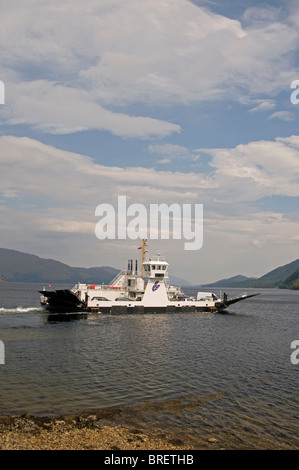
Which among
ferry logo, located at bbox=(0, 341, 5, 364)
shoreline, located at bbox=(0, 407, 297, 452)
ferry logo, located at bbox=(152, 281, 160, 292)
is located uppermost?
ferry logo, located at bbox=(152, 281, 160, 292)

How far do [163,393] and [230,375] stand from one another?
772 cm

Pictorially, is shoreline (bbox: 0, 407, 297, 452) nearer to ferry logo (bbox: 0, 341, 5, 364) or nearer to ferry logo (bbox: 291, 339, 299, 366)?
ferry logo (bbox: 0, 341, 5, 364)

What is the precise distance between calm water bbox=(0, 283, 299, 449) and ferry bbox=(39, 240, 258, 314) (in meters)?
11.8

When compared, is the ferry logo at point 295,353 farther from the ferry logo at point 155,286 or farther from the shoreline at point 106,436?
the ferry logo at point 155,286

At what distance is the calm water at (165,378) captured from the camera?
59.3 ft

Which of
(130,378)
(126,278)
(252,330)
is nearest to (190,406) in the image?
(130,378)

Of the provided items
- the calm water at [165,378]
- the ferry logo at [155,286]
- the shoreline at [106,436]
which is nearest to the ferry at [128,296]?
the ferry logo at [155,286]

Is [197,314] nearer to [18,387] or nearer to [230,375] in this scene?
[230,375]

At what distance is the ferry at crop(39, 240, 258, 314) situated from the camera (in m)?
62.5

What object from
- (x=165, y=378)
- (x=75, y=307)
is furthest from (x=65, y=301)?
(x=165, y=378)

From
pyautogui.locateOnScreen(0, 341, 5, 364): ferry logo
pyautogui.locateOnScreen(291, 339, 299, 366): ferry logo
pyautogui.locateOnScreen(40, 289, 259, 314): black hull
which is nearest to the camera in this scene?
pyautogui.locateOnScreen(0, 341, 5, 364): ferry logo

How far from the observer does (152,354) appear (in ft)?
113

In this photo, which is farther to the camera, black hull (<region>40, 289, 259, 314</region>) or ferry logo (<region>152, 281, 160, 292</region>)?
ferry logo (<region>152, 281, 160, 292</region>)

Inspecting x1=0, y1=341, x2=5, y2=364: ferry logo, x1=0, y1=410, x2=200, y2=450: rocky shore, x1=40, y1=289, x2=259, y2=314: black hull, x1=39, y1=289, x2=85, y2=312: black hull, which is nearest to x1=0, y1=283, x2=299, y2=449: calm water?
x1=0, y1=341, x2=5, y2=364: ferry logo
